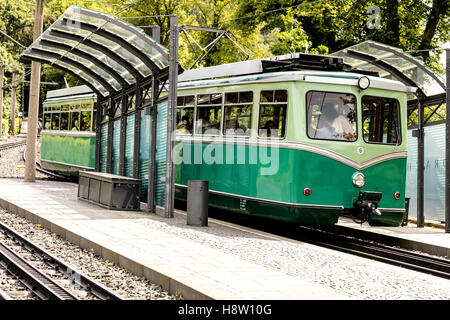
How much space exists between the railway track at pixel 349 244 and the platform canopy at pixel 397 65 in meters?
3.52

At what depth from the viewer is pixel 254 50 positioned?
4766cm

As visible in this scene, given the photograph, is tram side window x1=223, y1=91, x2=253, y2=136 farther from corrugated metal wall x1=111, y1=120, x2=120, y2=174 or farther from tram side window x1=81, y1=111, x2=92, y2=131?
tram side window x1=81, y1=111, x2=92, y2=131

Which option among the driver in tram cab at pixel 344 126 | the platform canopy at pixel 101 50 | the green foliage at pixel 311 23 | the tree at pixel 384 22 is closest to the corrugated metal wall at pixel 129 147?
the platform canopy at pixel 101 50

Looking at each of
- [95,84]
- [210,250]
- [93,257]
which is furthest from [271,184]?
[95,84]

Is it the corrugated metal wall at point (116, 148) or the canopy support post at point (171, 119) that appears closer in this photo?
the canopy support post at point (171, 119)

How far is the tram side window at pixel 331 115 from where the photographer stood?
13.0m

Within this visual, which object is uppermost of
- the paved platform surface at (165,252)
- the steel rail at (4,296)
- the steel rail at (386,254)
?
the paved platform surface at (165,252)

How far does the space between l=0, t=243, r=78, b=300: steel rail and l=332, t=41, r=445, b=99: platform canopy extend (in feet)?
26.7

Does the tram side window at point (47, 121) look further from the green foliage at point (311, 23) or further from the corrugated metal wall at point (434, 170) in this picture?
the corrugated metal wall at point (434, 170)

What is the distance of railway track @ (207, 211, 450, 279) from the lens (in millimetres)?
11100

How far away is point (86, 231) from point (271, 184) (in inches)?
141

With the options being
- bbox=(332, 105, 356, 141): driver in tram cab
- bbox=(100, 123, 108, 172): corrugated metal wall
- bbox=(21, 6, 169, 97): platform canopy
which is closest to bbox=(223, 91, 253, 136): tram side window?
bbox=(21, 6, 169, 97): platform canopy

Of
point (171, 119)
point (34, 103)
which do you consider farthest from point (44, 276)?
point (34, 103)

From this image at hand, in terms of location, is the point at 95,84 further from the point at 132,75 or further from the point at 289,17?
the point at 289,17
